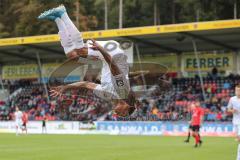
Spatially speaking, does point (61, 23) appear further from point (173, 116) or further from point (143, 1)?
point (143, 1)

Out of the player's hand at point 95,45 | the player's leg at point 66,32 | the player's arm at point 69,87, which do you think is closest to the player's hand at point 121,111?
the player's arm at point 69,87

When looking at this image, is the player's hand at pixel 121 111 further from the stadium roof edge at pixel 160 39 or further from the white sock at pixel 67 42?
the stadium roof edge at pixel 160 39

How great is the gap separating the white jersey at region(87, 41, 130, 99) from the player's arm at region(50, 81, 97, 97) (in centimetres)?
24

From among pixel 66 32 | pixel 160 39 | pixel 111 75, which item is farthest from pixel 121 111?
pixel 160 39

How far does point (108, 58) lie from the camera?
1108 cm

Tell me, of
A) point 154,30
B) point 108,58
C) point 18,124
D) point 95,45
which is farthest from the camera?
point 18,124

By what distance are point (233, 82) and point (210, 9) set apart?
22.7 metres

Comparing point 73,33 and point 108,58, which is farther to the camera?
point 73,33

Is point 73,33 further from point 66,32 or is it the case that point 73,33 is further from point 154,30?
point 154,30

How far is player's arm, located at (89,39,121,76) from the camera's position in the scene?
35.1ft

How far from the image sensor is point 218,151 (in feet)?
74.4

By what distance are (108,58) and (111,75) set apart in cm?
63

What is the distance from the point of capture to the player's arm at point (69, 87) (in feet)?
39.8

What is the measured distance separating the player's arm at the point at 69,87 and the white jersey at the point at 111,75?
245 millimetres
